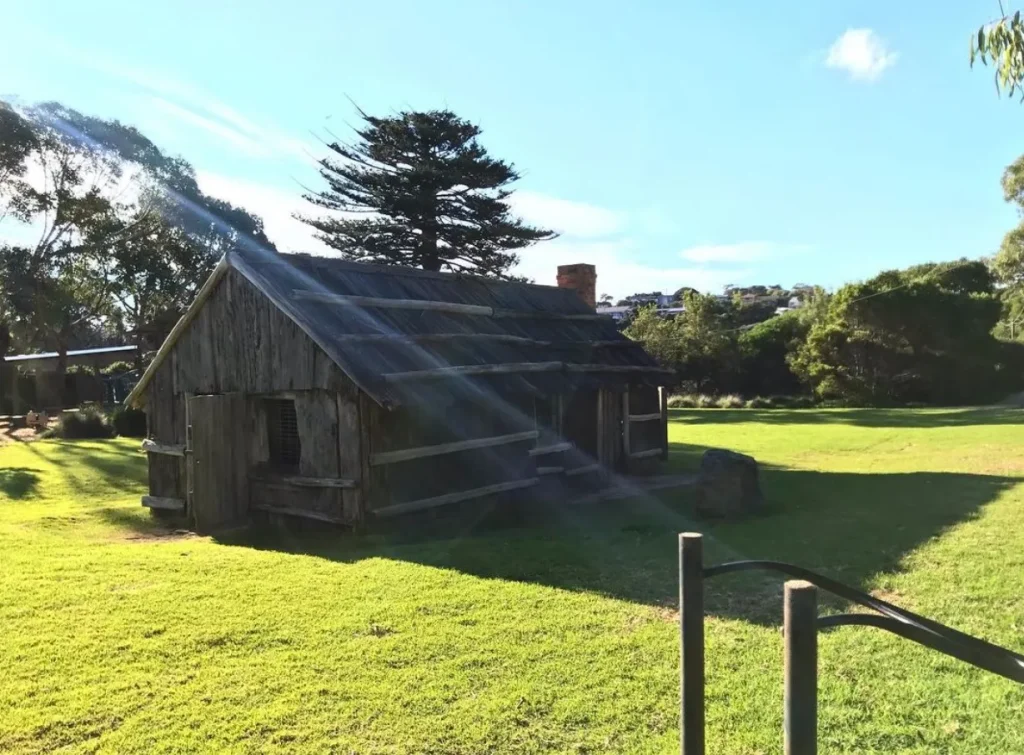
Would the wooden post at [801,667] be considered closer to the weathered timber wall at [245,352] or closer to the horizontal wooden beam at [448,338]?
the weathered timber wall at [245,352]

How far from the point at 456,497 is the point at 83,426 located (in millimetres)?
19851

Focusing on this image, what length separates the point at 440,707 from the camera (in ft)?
15.9

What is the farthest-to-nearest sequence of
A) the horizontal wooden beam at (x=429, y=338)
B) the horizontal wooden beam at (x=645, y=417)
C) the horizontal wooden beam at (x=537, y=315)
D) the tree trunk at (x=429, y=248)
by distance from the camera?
the tree trunk at (x=429, y=248) < the horizontal wooden beam at (x=645, y=417) < the horizontal wooden beam at (x=537, y=315) < the horizontal wooden beam at (x=429, y=338)

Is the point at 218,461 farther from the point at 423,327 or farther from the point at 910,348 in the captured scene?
the point at 910,348

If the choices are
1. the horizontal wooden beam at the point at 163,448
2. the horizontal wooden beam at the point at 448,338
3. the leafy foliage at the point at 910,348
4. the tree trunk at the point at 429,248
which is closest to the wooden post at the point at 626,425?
the horizontal wooden beam at the point at 448,338

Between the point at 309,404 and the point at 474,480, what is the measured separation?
300 centimetres

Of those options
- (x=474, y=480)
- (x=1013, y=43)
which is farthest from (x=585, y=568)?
(x=1013, y=43)

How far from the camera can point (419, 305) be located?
45.1ft

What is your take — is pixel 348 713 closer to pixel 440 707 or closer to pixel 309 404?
pixel 440 707

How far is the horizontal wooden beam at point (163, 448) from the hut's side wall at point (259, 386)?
4.2 inches

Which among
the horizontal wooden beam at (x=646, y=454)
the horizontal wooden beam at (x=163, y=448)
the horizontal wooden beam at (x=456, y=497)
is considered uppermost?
the horizontal wooden beam at (x=163, y=448)

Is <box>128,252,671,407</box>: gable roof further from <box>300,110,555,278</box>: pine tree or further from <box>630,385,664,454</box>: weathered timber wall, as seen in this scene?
<box>300,110,555,278</box>: pine tree

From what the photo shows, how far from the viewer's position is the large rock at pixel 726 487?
11.3 meters

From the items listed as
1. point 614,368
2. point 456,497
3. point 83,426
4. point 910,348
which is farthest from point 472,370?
point 910,348
